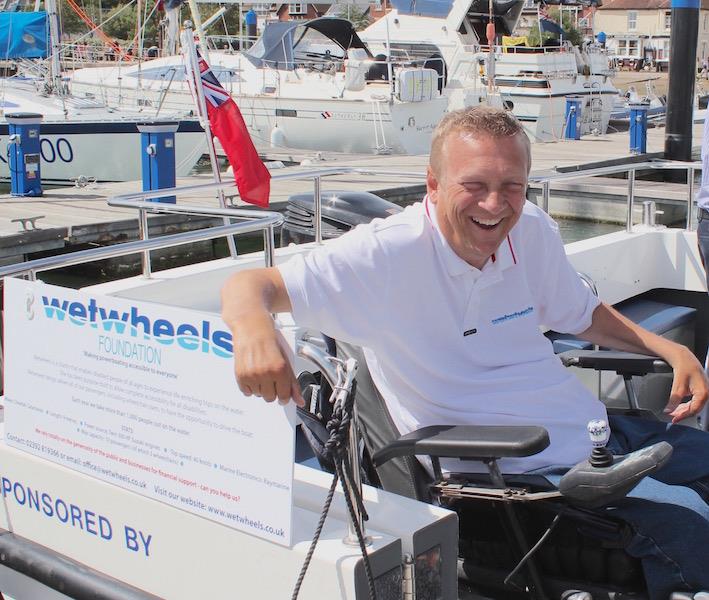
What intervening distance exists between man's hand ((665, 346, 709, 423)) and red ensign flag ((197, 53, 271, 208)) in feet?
13.0

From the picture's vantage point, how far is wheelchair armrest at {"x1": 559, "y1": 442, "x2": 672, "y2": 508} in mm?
2076

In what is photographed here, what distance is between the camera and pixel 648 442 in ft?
8.71

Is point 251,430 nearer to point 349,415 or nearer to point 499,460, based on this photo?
point 349,415

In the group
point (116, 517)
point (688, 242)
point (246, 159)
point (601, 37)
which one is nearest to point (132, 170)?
point (246, 159)

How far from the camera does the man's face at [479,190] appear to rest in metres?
2.37

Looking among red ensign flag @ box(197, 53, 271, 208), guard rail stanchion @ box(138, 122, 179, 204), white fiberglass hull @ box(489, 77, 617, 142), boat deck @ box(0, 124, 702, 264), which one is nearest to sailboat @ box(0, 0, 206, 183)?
boat deck @ box(0, 124, 702, 264)

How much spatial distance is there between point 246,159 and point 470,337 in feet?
13.5

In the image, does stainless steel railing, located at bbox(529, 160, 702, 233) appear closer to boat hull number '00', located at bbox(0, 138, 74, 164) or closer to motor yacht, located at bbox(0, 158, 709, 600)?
motor yacht, located at bbox(0, 158, 709, 600)

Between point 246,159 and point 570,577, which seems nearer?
point 570,577

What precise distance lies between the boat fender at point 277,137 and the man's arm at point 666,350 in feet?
64.4

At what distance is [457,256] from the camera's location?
246 centimetres

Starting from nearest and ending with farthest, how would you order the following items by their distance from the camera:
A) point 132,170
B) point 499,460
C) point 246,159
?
point 499,460 → point 246,159 → point 132,170

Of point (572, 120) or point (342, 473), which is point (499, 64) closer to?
point (572, 120)

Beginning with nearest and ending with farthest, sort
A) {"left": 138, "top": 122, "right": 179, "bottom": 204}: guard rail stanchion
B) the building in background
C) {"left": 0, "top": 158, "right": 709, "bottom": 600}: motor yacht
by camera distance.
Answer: {"left": 0, "top": 158, "right": 709, "bottom": 600}: motor yacht, {"left": 138, "top": 122, "right": 179, "bottom": 204}: guard rail stanchion, the building in background
